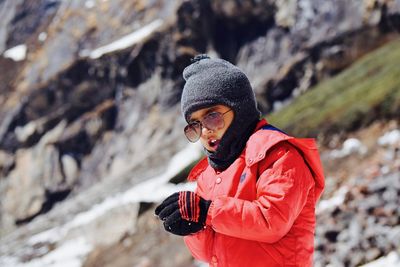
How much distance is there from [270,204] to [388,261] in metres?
5.71

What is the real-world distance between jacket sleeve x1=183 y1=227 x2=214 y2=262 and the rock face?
31.6 meters

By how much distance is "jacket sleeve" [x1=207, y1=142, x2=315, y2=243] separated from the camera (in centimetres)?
279

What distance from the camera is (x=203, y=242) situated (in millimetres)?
3174

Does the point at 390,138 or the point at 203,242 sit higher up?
the point at 203,242

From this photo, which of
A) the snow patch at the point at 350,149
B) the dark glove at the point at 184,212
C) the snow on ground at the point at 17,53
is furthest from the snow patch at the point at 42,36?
the dark glove at the point at 184,212

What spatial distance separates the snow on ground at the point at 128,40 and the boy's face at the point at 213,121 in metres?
43.1

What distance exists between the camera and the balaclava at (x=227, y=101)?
124 inches

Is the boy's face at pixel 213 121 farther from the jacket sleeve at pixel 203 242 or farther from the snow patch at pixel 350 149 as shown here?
the snow patch at pixel 350 149

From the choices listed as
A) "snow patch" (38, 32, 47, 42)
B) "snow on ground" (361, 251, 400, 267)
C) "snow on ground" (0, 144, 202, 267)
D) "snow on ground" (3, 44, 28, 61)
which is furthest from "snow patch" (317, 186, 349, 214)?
"snow patch" (38, 32, 47, 42)

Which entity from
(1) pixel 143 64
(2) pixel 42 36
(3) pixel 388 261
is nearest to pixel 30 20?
(2) pixel 42 36

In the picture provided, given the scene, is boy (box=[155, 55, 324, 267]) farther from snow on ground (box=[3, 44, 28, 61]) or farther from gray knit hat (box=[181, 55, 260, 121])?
snow on ground (box=[3, 44, 28, 61])

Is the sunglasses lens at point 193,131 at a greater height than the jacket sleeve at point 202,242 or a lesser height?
greater

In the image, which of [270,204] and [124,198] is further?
[124,198]

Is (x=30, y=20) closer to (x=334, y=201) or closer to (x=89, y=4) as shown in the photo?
(x=89, y=4)
